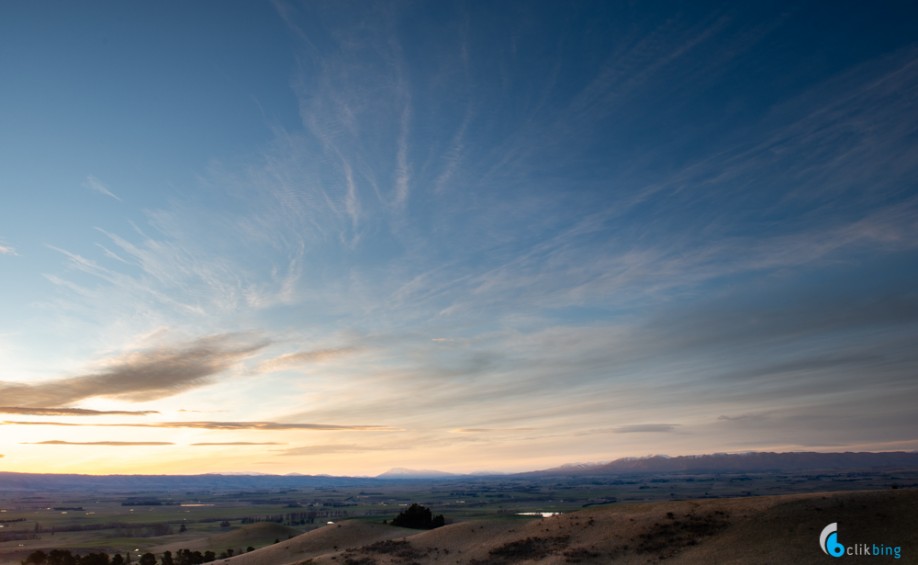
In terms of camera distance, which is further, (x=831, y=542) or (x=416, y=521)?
(x=416, y=521)

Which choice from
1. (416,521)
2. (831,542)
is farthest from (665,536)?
(416,521)

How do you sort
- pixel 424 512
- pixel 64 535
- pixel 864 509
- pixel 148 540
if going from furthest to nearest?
pixel 64 535 → pixel 148 540 → pixel 424 512 → pixel 864 509

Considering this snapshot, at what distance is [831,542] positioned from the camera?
38188 mm

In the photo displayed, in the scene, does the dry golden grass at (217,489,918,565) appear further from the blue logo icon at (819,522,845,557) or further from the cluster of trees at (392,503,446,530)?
the cluster of trees at (392,503,446,530)

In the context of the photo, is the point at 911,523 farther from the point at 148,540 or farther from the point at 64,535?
the point at 64,535

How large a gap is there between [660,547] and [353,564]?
28.1m

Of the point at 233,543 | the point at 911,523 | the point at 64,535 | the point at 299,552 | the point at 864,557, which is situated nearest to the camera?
the point at 864,557

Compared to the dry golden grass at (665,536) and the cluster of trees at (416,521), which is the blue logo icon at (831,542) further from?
the cluster of trees at (416,521)

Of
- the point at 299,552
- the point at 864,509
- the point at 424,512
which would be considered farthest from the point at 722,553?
the point at 424,512

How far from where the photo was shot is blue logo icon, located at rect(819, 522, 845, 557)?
37.0 meters

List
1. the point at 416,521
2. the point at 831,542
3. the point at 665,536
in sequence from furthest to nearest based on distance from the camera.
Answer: the point at 416,521 < the point at 665,536 < the point at 831,542

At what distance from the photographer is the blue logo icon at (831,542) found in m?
37.0

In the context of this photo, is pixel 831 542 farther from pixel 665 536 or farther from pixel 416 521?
pixel 416 521

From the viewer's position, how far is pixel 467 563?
49812mm
